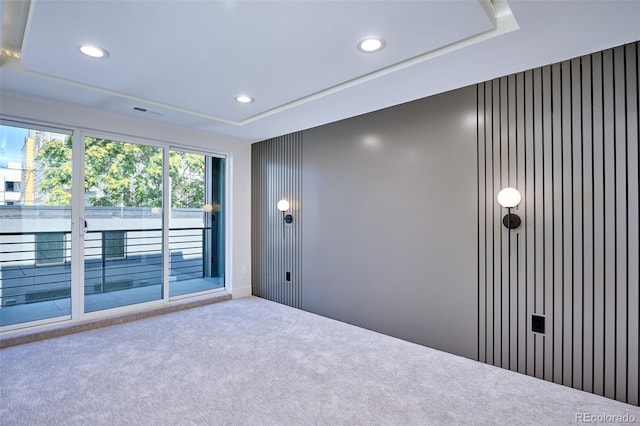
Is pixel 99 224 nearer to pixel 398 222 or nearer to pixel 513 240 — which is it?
pixel 398 222

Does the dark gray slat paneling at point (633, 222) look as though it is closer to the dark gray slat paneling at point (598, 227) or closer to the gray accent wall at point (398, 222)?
the dark gray slat paneling at point (598, 227)

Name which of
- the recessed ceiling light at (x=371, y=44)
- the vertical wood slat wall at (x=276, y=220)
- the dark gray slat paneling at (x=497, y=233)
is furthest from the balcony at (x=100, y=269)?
the dark gray slat paneling at (x=497, y=233)

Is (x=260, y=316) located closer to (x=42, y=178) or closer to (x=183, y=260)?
(x=183, y=260)

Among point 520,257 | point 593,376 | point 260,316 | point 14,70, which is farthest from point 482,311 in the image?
point 14,70

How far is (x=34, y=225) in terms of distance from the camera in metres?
3.27

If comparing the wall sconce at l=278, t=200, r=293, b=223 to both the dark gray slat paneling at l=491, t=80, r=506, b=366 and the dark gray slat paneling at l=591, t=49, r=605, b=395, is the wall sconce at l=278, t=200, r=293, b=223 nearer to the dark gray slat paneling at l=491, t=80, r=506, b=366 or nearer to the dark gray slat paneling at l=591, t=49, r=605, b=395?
the dark gray slat paneling at l=491, t=80, r=506, b=366

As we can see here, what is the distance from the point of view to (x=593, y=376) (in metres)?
2.27

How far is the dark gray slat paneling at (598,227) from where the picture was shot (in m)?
2.23

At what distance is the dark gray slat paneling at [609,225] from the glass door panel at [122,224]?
4298mm

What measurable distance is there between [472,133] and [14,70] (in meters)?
3.61

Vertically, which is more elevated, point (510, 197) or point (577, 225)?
point (510, 197)

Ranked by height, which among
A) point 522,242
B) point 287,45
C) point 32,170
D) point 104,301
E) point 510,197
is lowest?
point 104,301

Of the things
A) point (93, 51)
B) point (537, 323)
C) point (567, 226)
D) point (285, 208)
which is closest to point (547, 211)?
point (567, 226)

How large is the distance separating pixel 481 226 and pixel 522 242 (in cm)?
32
